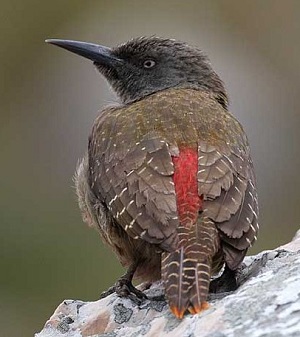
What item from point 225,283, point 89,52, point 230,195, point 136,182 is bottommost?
point 225,283

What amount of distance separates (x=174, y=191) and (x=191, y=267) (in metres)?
0.53

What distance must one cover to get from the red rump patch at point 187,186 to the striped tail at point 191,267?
0.06 m

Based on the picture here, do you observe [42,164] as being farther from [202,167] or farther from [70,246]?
[202,167]

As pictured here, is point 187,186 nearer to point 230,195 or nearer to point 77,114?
point 230,195

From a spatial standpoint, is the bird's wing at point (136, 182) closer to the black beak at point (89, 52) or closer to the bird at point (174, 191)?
the bird at point (174, 191)

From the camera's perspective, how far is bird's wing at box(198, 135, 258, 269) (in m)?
5.78

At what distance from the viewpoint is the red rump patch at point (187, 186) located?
5770 millimetres

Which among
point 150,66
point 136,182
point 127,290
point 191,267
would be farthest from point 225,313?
point 150,66

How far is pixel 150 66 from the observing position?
26.6 feet

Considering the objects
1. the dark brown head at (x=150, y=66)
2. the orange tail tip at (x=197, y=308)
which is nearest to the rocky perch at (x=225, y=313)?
the orange tail tip at (x=197, y=308)

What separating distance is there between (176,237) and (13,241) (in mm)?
6884

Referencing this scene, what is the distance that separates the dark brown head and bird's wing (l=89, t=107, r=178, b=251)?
108 centimetres

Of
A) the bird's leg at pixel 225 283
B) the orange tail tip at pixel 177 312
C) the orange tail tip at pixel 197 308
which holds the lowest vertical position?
the bird's leg at pixel 225 283

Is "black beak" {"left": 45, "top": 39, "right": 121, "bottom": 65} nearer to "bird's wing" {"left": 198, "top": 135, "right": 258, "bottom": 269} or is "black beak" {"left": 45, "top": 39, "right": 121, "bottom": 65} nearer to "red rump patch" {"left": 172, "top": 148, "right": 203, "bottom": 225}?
"bird's wing" {"left": 198, "top": 135, "right": 258, "bottom": 269}
